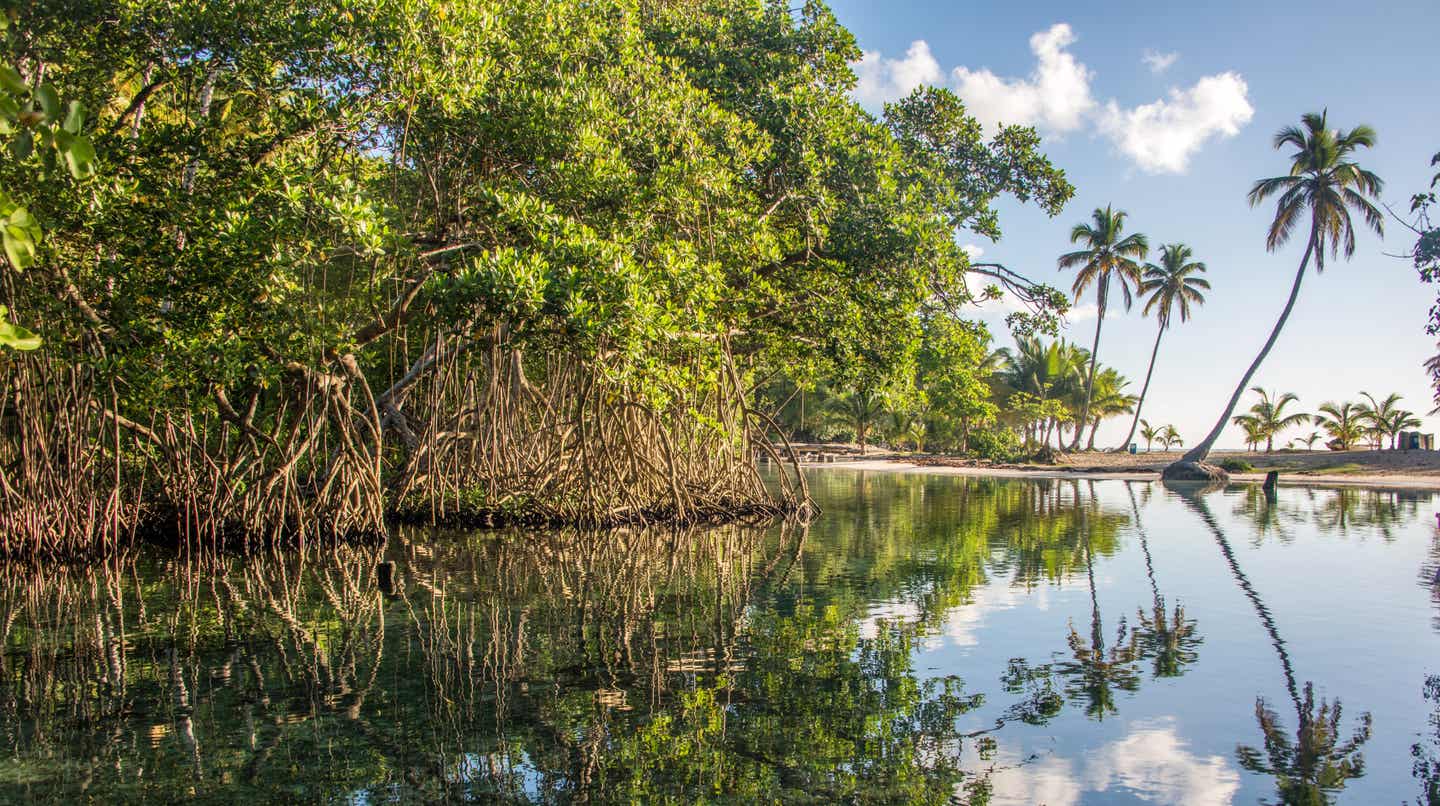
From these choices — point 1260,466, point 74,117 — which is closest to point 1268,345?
point 1260,466

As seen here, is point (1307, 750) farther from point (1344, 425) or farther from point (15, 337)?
point (1344, 425)

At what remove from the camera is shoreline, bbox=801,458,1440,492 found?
2583 centimetres

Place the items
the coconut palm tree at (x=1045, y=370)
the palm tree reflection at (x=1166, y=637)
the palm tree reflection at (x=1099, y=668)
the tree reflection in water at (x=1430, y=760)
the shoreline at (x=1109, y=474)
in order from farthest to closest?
the coconut palm tree at (x=1045, y=370), the shoreline at (x=1109, y=474), the palm tree reflection at (x=1166, y=637), the palm tree reflection at (x=1099, y=668), the tree reflection in water at (x=1430, y=760)

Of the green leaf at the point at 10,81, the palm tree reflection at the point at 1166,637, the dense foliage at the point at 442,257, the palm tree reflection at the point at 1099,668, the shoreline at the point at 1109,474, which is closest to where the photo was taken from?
the green leaf at the point at 10,81

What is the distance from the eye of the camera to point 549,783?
13.6 ft

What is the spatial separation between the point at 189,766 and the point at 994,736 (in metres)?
3.89

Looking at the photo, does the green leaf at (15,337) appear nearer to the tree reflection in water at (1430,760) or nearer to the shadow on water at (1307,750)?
the shadow on water at (1307,750)

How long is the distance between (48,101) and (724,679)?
4.71m

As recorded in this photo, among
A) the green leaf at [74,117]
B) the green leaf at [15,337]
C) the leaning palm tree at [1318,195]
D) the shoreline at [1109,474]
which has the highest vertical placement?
the leaning palm tree at [1318,195]

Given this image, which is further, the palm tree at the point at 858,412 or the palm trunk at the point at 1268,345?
the palm tree at the point at 858,412

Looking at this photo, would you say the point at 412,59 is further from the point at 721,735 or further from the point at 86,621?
the point at 721,735

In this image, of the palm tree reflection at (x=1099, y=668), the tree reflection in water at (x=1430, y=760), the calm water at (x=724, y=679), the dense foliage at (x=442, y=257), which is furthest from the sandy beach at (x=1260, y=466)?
the tree reflection in water at (x=1430, y=760)

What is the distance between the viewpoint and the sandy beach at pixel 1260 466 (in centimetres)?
2744

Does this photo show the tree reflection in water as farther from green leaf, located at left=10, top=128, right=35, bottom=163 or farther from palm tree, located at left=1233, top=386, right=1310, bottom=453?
palm tree, located at left=1233, top=386, right=1310, bottom=453
